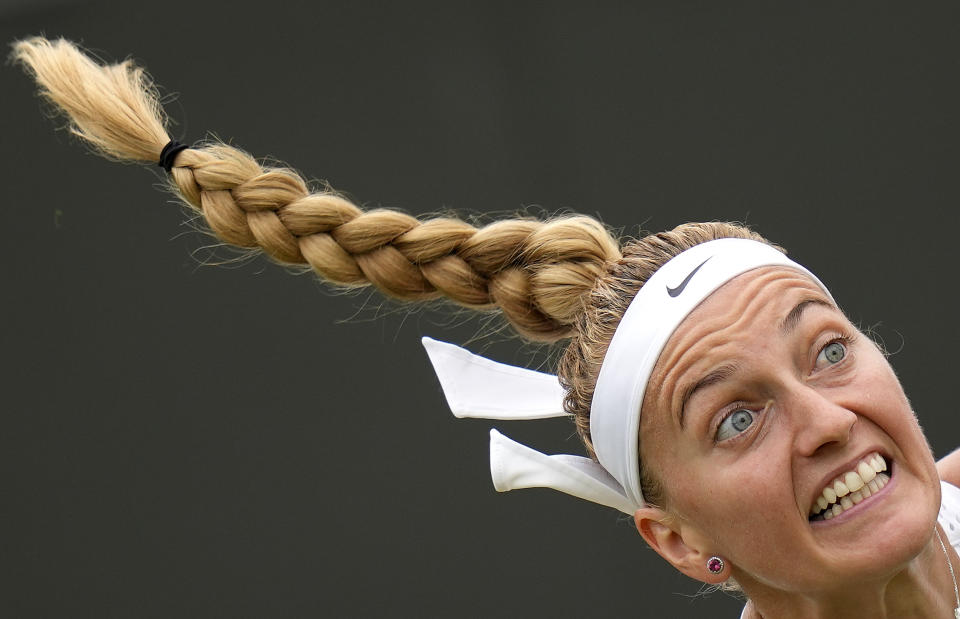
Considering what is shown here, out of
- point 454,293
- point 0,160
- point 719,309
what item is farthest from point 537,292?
point 0,160

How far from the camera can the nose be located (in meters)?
1.28

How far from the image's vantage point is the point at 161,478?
2.49 m

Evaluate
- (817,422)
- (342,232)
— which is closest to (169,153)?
(342,232)

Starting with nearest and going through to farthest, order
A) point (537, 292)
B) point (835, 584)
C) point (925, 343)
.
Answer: point (835, 584)
point (537, 292)
point (925, 343)

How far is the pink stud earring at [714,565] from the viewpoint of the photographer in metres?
1.40

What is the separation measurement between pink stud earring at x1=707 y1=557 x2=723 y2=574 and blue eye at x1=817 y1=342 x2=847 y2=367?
0.82 ft

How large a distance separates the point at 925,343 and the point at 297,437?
1.32 m

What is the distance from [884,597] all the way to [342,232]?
0.78 metres

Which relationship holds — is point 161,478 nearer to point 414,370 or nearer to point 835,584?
point 414,370

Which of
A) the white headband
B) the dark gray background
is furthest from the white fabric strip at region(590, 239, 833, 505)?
the dark gray background

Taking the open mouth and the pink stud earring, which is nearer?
the open mouth

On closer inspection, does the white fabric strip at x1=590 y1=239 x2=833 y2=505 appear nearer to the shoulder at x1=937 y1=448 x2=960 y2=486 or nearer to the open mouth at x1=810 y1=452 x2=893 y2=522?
the open mouth at x1=810 y1=452 x2=893 y2=522

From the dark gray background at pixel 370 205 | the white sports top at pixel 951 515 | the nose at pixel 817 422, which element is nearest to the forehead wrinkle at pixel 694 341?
the nose at pixel 817 422

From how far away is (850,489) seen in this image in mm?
1294
